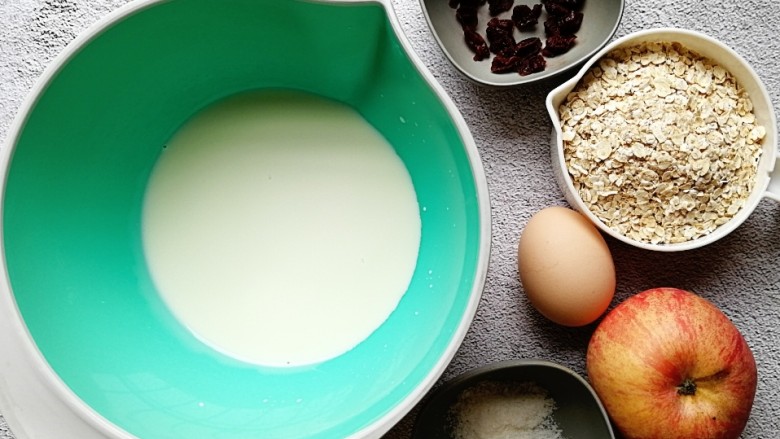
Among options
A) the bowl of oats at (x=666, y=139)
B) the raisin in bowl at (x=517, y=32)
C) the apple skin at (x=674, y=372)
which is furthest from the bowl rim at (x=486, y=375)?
the raisin in bowl at (x=517, y=32)

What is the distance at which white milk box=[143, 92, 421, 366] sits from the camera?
92cm

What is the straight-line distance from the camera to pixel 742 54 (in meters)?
0.98

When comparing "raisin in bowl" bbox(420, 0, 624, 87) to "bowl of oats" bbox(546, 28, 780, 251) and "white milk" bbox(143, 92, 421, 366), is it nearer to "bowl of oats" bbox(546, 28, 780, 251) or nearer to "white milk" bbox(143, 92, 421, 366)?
"bowl of oats" bbox(546, 28, 780, 251)

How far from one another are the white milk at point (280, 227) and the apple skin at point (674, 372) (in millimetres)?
277

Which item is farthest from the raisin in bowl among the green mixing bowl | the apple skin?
the apple skin

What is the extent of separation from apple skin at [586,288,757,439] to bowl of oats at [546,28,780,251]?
94mm

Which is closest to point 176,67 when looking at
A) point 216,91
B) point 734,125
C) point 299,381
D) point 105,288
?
point 216,91

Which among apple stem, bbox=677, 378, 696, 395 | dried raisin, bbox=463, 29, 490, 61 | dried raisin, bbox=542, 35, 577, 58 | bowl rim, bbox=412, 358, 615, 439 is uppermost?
dried raisin, bbox=463, 29, 490, 61

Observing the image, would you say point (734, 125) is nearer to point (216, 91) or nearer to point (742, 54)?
point (742, 54)

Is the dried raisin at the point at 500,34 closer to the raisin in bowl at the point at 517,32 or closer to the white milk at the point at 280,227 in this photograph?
the raisin in bowl at the point at 517,32

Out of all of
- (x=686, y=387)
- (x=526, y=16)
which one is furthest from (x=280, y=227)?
(x=686, y=387)

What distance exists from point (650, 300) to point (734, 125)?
24 centimetres

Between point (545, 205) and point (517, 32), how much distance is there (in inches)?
9.4

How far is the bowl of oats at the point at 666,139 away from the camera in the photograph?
2.82 ft
